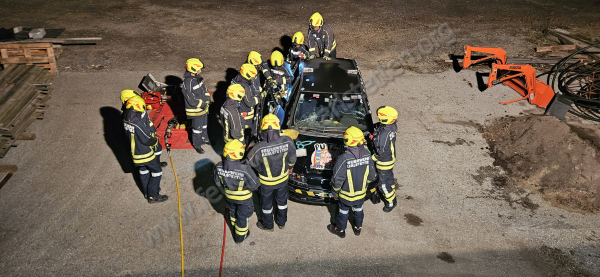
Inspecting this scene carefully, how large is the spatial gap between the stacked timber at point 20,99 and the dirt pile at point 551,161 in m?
10.5

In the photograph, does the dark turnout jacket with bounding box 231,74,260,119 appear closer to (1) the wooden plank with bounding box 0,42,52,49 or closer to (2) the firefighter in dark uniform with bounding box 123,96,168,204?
(2) the firefighter in dark uniform with bounding box 123,96,168,204

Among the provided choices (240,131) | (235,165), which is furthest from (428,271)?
(240,131)

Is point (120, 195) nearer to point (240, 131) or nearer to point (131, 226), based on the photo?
point (131, 226)

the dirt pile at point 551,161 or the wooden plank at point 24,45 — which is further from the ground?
the wooden plank at point 24,45

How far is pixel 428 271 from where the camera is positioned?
6.28m

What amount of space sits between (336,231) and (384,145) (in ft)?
5.40

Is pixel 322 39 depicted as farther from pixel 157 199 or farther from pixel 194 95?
→ pixel 157 199

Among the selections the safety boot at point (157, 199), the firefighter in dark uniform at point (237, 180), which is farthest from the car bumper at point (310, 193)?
the safety boot at point (157, 199)

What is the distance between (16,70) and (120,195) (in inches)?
227

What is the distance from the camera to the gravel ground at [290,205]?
641cm

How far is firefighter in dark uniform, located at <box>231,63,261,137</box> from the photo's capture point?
8.30 metres

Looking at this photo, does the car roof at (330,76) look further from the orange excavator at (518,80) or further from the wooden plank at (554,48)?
the wooden plank at (554,48)

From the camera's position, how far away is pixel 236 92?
7.64m

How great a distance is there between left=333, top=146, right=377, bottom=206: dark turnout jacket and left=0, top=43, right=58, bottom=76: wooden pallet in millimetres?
9917
